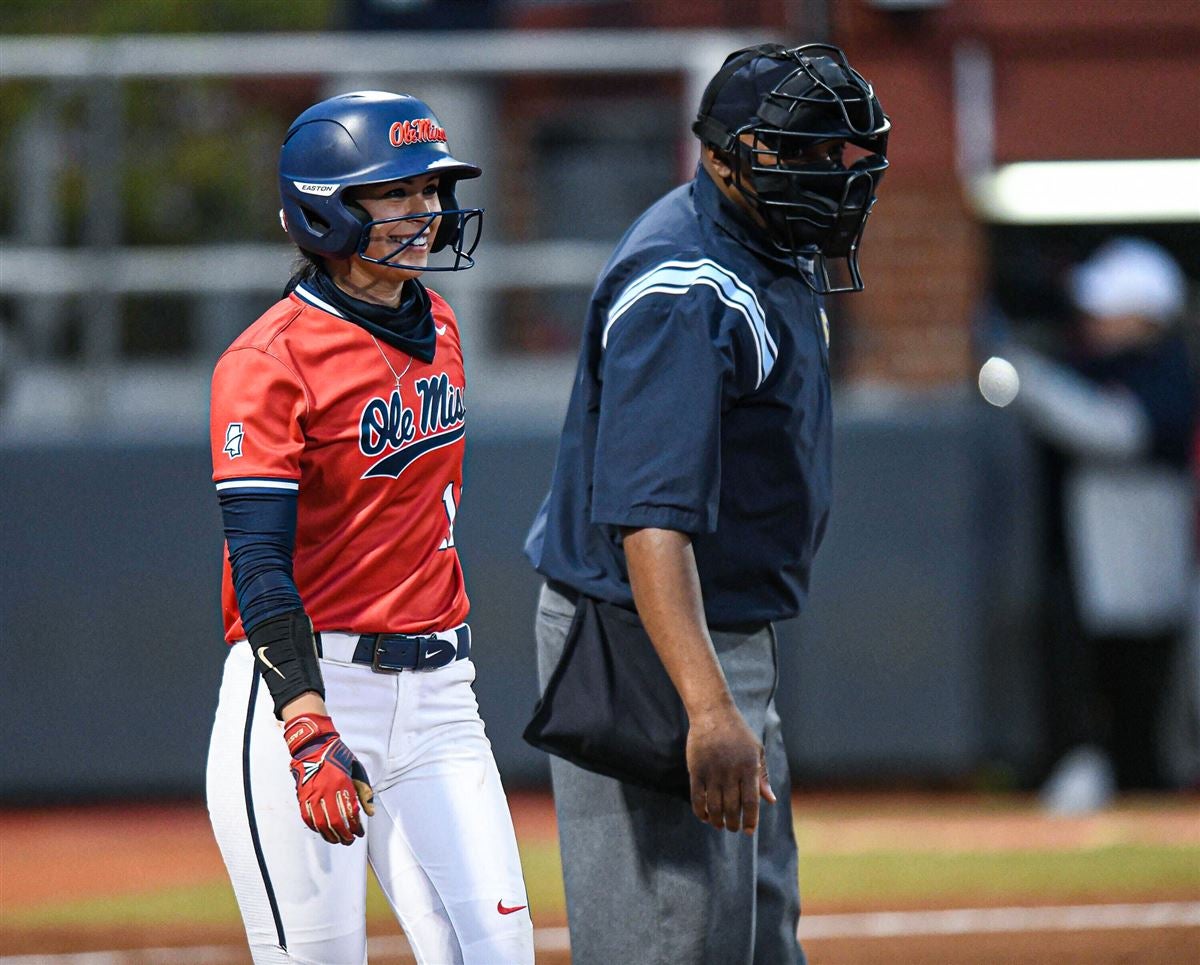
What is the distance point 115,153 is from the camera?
323 inches

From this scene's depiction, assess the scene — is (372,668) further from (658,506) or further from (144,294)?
(144,294)

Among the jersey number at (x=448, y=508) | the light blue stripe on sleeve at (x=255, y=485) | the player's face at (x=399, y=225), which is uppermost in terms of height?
the player's face at (x=399, y=225)

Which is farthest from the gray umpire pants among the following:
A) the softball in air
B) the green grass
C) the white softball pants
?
the softball in air

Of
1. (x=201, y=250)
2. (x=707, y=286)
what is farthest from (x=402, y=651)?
(x=201, y=250)

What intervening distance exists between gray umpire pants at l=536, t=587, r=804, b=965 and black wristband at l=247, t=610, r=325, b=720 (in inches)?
20.5

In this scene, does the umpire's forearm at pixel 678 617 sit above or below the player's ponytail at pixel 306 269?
below

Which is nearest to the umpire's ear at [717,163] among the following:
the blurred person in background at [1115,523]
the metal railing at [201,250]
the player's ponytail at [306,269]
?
the player's ponytail at [306,269]

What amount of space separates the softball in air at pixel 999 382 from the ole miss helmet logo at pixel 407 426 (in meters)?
5.36

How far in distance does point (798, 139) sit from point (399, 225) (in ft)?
2.25

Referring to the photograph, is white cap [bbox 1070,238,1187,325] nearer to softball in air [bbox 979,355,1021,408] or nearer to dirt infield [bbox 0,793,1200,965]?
softball in air [bbox 979,355,1021,408]

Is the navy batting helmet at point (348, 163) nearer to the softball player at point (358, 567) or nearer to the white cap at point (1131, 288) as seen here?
the softball player at point (358, 567)

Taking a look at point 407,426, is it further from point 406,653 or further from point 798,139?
point 798,139

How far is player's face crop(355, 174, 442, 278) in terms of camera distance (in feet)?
10.5

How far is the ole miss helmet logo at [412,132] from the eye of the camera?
3197 mm
